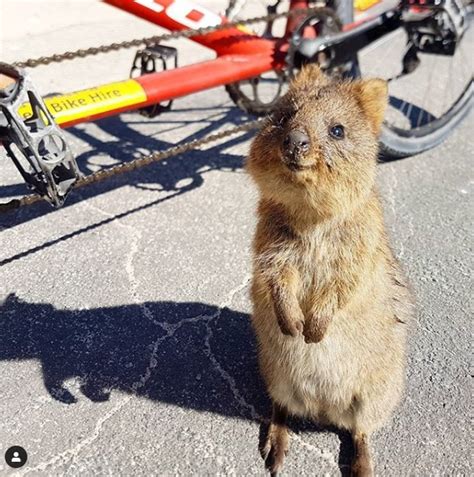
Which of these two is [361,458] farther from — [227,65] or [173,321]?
[227,65]

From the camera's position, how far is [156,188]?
4.06 m

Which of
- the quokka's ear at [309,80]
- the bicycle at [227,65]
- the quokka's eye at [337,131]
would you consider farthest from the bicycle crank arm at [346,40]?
the quokka's eye at [337,131]

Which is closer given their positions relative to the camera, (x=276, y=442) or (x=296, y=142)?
(x=296, y=142)

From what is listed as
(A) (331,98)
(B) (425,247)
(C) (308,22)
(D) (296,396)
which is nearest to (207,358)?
(D) (296,396)

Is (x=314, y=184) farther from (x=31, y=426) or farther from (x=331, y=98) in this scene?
(x=31, y=426)

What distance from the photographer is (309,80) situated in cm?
238

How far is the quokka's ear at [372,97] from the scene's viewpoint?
2.27 meters

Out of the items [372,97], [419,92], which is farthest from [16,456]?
[419,92]

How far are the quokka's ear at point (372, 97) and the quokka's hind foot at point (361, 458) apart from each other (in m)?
1.25

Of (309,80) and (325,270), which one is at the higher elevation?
(309,80)

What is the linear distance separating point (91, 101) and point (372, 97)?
143 centimetres

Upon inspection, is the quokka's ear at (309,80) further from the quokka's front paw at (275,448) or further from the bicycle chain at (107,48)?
the quokka's front paw at (275,448)

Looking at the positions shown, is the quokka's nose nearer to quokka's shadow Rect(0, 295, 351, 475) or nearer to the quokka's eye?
the quokka's eye

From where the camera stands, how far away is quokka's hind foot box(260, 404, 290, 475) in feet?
7.80
